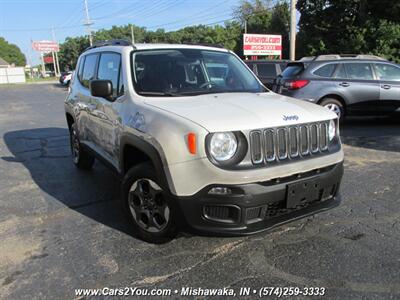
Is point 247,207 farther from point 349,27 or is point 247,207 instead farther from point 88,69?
point 349,27

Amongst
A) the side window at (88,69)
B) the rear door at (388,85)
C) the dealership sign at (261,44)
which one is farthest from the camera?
the dealership sign at (261,44)

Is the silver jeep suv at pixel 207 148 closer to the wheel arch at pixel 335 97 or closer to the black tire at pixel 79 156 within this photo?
the black tire at pixel 79 156

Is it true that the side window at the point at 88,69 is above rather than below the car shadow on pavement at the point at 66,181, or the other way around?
above

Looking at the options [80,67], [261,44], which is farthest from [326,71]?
[261,44]

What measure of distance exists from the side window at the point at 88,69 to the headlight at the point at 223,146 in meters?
2.97

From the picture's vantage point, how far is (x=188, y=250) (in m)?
3.68

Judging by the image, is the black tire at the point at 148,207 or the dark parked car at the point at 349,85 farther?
the dark parked car at the point at 349,85

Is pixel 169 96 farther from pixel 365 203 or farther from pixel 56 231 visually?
pixel 365 203

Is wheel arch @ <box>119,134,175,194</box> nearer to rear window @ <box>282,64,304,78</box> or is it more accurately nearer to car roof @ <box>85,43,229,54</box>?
car roof @ <box>85,43,229,54</box>

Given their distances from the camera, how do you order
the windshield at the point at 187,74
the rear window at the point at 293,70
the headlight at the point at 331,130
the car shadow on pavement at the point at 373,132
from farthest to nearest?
the rear window at the point at 293,70 → the car shadow on pavement at the point at 373,132 → the windshield at the point at 187,74 → the headlight at the point at 331,130

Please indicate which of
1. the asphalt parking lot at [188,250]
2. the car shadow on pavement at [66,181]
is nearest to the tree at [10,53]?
the car shadow on pavement at [66,181]

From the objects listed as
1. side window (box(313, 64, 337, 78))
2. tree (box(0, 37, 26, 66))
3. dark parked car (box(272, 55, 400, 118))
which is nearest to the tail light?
dark parked car (box(272, 55, 400, 118))

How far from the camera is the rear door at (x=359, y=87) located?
9.54 m

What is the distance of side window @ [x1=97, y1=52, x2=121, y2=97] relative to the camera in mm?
4486
